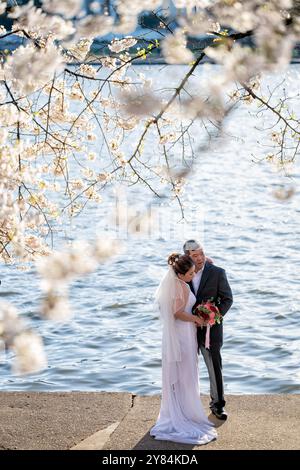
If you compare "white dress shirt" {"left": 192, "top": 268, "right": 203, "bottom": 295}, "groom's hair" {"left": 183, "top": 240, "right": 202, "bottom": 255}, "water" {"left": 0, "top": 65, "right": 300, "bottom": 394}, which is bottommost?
"water" {"left": 0, "top": 65, "right": 300, "bottom": 394}

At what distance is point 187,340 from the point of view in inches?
331

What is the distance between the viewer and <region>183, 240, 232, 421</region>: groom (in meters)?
8.52

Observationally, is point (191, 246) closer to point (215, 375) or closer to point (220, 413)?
point (215, 375)

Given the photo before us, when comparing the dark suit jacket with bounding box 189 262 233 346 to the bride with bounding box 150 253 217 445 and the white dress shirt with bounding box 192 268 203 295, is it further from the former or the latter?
the bride with bounding box 150 253 217 445

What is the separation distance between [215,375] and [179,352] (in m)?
0.44

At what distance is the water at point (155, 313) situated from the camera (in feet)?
42.5

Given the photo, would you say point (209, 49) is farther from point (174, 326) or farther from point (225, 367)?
point (225, 367)

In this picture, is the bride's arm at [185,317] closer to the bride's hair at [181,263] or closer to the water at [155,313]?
the bride's hair at [181,263]

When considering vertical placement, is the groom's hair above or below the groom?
above

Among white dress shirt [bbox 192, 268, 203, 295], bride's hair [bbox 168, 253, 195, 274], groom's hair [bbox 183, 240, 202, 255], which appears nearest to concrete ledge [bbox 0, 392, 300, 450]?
white dress shirt [bbox 192, 268, 203, 295]

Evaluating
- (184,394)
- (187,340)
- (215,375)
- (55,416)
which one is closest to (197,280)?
(187,340)

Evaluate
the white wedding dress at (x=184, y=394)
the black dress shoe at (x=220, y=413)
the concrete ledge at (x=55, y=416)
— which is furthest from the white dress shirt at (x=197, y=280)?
the concrete ledge at (x=55, y=416)
